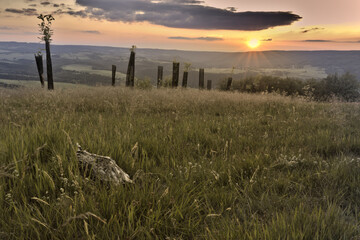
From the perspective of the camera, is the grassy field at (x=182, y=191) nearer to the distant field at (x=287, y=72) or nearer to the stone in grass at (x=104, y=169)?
the stone in grass at (x=104, y=169)

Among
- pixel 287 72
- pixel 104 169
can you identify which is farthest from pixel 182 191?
pixel 287 72

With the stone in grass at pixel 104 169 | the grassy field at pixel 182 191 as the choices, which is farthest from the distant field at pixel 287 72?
the stone in grass at pixel 104 169

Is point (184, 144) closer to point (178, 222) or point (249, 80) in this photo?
point (178, 222)

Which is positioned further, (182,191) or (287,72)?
(287,72)

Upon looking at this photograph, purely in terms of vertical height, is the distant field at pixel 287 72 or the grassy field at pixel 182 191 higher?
the distant field at pixel 287 72

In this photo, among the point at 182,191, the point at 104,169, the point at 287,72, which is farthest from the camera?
the point at 287,72

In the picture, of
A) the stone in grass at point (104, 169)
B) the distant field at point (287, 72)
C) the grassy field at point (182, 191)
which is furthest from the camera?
the distant field at point (287, 72)

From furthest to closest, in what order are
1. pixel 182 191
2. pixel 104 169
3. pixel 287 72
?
pixel 287 72, pixel 104 169, pixel 182 191

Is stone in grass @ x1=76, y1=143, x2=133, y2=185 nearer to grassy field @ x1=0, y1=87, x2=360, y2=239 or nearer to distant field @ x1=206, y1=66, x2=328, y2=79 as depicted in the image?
grassy field @ x1=0, y1=87, x2=360, y2=239

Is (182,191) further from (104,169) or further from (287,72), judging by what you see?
(287,72)

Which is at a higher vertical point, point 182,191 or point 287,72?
point 287,72

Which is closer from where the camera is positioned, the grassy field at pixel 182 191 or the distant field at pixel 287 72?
the grassy field at pixel 182 191

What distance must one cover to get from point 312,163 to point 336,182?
27.8 inches

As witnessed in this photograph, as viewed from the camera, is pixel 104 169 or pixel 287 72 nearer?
pixel 104 169
